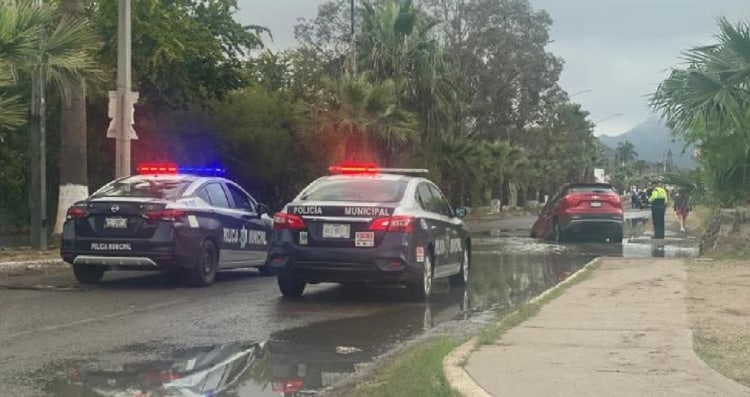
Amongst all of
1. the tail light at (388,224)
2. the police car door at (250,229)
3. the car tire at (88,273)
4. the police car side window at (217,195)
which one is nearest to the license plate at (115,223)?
the car tire at (88,273)

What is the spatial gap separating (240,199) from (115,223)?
2.51m

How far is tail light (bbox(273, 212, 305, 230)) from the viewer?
11227mm

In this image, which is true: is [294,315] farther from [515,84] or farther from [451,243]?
[515,84]

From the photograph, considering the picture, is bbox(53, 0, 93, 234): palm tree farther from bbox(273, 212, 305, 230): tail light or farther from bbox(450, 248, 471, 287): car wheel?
bbox(450, 248, 471, 287): car wheel

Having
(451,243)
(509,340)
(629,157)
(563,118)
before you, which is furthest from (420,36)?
(629,157)

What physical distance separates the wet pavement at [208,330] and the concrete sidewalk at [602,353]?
1.14 metres

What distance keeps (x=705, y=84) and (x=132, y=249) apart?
31.6 ft

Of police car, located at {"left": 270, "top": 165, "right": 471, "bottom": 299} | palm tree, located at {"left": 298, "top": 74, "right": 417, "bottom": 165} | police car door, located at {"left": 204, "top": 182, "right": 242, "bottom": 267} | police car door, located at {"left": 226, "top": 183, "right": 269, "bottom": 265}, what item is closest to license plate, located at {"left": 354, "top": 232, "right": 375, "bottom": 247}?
police car, located at {"left": 270, "top": 165, "right": 471, "bottom": 299}

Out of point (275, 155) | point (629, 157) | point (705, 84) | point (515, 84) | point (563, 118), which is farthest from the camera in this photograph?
point (629, 157)

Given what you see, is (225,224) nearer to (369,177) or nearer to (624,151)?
(369,177)

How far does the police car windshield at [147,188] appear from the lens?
12.6m

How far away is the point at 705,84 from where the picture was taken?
15.8 metres

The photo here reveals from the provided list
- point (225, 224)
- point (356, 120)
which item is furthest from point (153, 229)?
point (356, 120)

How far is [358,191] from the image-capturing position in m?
11.6
